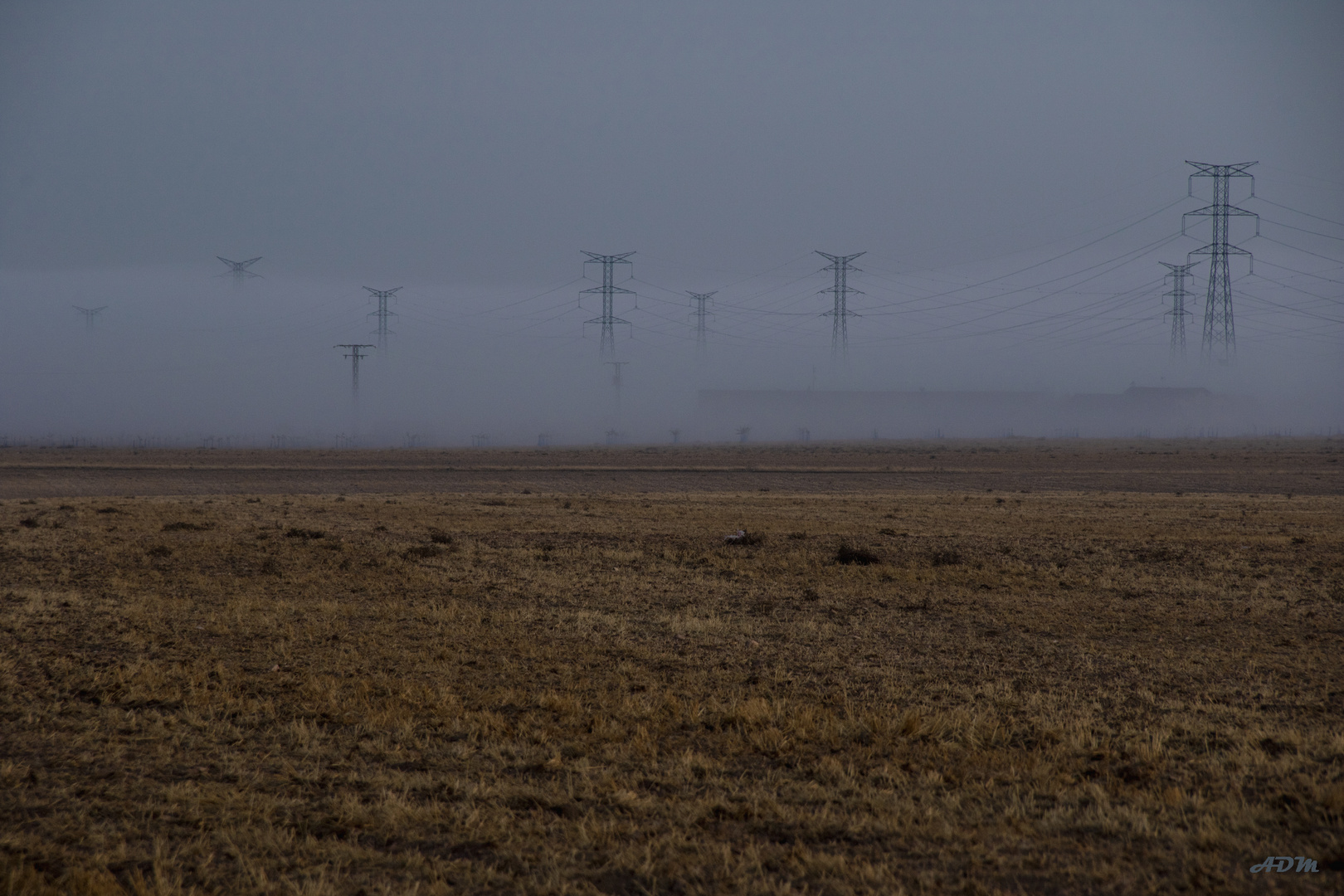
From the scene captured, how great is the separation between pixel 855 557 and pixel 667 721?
14.0 metres

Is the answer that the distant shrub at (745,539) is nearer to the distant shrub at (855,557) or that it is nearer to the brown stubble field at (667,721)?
the brown stubble field at (667,721)

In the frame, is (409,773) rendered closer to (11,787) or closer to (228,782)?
(228,782)

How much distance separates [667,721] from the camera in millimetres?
10586

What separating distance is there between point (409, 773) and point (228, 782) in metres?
1.72

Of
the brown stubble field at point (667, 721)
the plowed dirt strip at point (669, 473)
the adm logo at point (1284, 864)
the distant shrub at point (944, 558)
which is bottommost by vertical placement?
the brown stubble field at point (667, 721)

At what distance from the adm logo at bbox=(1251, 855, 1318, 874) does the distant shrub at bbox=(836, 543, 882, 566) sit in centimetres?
1632

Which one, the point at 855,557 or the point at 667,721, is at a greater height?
the point at 855,557

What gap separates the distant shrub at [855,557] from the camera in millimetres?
23328

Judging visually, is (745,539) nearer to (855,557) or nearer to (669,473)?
(855,557)

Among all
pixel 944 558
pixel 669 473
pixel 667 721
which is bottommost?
pixel 667 721

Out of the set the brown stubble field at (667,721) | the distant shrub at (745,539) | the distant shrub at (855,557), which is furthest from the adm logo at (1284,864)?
the distant shrub at (745,539)

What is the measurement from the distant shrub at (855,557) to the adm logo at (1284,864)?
1632cm

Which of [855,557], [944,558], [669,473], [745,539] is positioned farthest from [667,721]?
[669,473]

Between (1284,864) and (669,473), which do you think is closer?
(1284,864)
